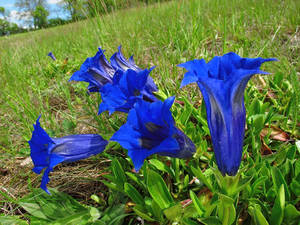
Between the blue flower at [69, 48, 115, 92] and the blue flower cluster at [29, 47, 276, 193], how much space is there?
0.25m

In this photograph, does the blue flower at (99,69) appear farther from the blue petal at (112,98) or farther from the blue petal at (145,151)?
the blue petal at (145,151)

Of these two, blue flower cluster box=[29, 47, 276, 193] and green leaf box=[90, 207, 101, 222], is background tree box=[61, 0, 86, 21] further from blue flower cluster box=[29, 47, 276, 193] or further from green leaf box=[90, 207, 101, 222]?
green leaf box=[90, 207, 101, 222]

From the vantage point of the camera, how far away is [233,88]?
0.81 meters

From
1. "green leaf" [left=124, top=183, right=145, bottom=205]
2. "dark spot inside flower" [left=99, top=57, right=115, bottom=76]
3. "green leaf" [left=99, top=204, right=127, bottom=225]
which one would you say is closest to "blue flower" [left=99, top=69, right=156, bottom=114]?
"dark spot inside flower" [left=99, top=57, right=115, bottom=76]

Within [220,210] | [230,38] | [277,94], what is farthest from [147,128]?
[230,38]

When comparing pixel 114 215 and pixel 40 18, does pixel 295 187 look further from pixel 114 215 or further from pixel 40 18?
pixel 40 18

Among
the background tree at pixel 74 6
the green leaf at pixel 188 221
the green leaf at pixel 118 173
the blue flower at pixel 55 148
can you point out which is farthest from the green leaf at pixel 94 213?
the background tree at pixel 74 6

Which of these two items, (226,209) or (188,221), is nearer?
(226,209)

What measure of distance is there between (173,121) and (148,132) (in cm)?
12

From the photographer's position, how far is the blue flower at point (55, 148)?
3.24 ft

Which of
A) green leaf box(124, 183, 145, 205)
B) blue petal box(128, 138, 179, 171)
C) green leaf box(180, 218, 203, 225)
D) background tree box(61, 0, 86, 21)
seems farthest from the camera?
background tree box(61, 0, 86, 21)

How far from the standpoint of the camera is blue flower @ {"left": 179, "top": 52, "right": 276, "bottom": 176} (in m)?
0.78

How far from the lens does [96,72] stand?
52.5 inches

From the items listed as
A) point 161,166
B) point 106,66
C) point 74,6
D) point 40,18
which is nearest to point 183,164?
point 161,166
